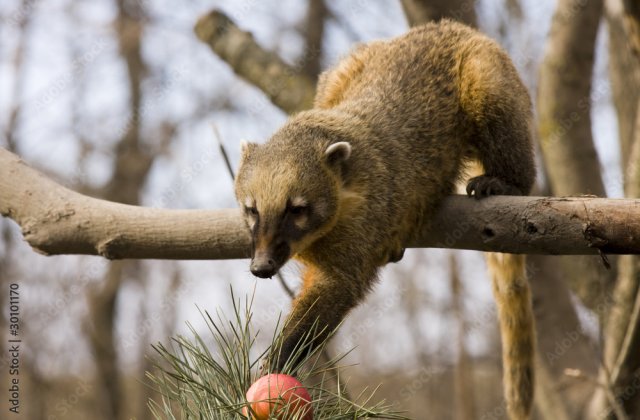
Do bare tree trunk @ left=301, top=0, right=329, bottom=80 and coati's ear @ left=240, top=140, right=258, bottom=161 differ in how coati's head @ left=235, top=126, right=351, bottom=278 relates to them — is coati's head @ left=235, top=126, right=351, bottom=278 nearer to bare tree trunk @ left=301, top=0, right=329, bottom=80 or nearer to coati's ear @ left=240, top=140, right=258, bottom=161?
coati's ear @ left=240, top=140, right=258, bottom=161

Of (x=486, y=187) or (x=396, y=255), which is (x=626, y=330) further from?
(x=396, y=255)

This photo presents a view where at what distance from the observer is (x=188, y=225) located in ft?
14.3

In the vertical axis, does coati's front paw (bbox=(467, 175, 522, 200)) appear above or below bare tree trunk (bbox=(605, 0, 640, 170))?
above

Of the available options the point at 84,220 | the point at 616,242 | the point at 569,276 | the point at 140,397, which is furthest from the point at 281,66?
the point at 140,397

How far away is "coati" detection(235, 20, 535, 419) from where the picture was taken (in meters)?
4.08

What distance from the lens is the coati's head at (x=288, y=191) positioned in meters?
3.90

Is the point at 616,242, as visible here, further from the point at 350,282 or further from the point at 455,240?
the point at 350,282

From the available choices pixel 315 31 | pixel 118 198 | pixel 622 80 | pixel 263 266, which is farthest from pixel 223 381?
pixel 118 198

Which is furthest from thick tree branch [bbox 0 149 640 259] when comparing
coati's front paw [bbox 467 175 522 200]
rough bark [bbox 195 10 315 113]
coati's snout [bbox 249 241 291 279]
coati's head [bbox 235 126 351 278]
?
rough bark [bbox 195 10 315 113]

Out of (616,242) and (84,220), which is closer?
(616,242)

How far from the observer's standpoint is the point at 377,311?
40.9 ft

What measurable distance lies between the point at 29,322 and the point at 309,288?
1031 cm

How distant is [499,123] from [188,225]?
2.24 m

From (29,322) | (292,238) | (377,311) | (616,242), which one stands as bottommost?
(29,322)
